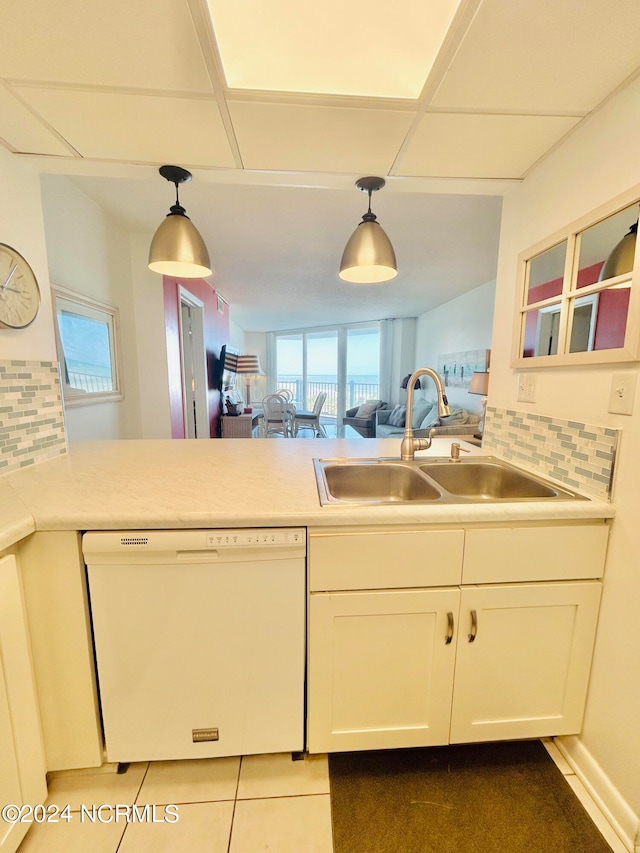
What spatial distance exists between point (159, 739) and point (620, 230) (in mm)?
2065

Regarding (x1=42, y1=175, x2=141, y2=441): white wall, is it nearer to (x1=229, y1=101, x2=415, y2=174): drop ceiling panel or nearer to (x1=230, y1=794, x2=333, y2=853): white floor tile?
(x1=229, y1=101, x2=415, y2=174): drop ceiling panel

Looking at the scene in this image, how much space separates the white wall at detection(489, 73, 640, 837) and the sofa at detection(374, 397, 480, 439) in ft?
7.42

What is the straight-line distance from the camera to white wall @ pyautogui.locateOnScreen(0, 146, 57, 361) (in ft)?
4.18

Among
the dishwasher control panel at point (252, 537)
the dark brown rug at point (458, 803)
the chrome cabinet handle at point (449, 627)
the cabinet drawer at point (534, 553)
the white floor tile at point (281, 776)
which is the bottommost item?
the dark brown rug at point (458, 803)

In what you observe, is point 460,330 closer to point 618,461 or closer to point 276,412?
point 276,412

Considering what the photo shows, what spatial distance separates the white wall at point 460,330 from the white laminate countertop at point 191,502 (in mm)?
3242

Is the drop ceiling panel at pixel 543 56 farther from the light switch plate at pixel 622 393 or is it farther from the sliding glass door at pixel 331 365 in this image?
the sliding glass door at pixel 331 365

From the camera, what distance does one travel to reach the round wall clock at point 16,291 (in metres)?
1.25

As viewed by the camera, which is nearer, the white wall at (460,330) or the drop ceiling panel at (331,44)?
the drop ceiling panel at (331,44)

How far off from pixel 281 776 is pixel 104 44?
214cm

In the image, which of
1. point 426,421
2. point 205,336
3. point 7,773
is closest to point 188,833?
point 7,773

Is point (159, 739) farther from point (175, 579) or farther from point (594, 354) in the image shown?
point (594, 354)

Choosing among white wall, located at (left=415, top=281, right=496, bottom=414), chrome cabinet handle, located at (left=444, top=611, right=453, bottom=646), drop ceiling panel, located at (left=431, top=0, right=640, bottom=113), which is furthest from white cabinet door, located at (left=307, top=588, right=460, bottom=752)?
white wall, located at (left=415, top=281, right=496, bottom=414)

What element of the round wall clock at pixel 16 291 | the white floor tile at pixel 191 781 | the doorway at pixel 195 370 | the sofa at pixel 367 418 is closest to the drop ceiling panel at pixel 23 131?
the round wall clock at pixel 16 291
